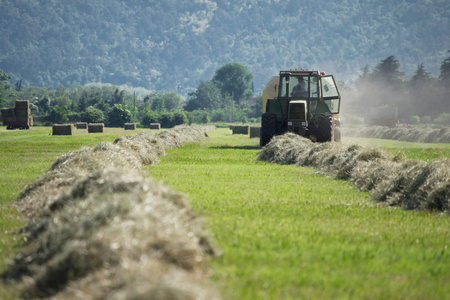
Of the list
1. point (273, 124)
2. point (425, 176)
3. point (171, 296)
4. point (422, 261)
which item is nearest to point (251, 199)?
point (425, 176)

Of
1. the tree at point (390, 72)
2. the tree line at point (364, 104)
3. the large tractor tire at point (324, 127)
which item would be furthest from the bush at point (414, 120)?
the large tractor tire at point (324, 127)

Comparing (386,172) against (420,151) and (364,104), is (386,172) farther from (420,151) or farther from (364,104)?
(364,104)

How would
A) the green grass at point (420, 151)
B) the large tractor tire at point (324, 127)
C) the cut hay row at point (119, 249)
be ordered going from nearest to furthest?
the cut hay row at point (119, 249) < the green grass at point (420, 151) < the large tractor tire at point (324, 127)

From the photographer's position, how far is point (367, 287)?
4297 millimetres

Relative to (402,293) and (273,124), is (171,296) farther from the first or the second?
(273,124)

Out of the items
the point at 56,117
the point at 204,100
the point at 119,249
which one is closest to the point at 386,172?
the point at 119,249

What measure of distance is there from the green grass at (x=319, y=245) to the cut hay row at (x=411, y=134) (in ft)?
102

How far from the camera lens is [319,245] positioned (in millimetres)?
5605

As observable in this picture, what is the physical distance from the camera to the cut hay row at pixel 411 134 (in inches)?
1500

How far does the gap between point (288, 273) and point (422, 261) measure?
162 cm

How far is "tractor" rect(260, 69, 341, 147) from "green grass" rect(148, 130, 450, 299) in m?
12.2

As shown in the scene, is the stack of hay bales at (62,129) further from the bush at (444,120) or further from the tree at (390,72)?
the tree at (390,72)

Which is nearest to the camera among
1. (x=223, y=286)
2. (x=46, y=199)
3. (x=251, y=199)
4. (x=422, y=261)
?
(x=223, y=286)

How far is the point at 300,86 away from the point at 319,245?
18.5 metres
